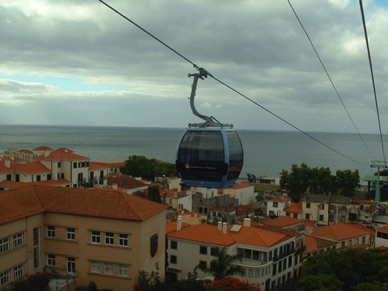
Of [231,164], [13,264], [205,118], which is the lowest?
[13,264]

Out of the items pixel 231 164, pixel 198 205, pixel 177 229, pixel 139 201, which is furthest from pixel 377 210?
pixel 231 164

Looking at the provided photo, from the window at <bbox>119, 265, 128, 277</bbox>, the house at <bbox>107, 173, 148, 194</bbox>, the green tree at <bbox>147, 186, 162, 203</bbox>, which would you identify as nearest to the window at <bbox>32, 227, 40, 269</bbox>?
the window at <bbox>119, 265, 128, 277</bbox>

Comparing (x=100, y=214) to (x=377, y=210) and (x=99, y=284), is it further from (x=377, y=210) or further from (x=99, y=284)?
(x=377, y=210)

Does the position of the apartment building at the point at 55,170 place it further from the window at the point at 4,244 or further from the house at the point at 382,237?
the house at the point at 382,237

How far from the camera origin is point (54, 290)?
Result: 21.4 m

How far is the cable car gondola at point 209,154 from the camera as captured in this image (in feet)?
43.6

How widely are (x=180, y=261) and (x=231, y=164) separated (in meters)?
19.3

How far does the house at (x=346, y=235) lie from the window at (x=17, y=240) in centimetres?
2504

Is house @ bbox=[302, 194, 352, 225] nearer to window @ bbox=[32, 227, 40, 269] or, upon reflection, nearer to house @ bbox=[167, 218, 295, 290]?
house @ bbox=[167, 218, 295, 290]

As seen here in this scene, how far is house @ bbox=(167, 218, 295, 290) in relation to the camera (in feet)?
95.2

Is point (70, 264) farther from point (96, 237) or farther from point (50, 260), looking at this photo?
point (96, 237)

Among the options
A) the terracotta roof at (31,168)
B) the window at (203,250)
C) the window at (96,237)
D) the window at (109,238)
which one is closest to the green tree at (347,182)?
the window at (203,250)

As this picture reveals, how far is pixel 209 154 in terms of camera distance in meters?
13.5

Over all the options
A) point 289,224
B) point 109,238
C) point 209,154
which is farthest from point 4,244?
point 289,224
